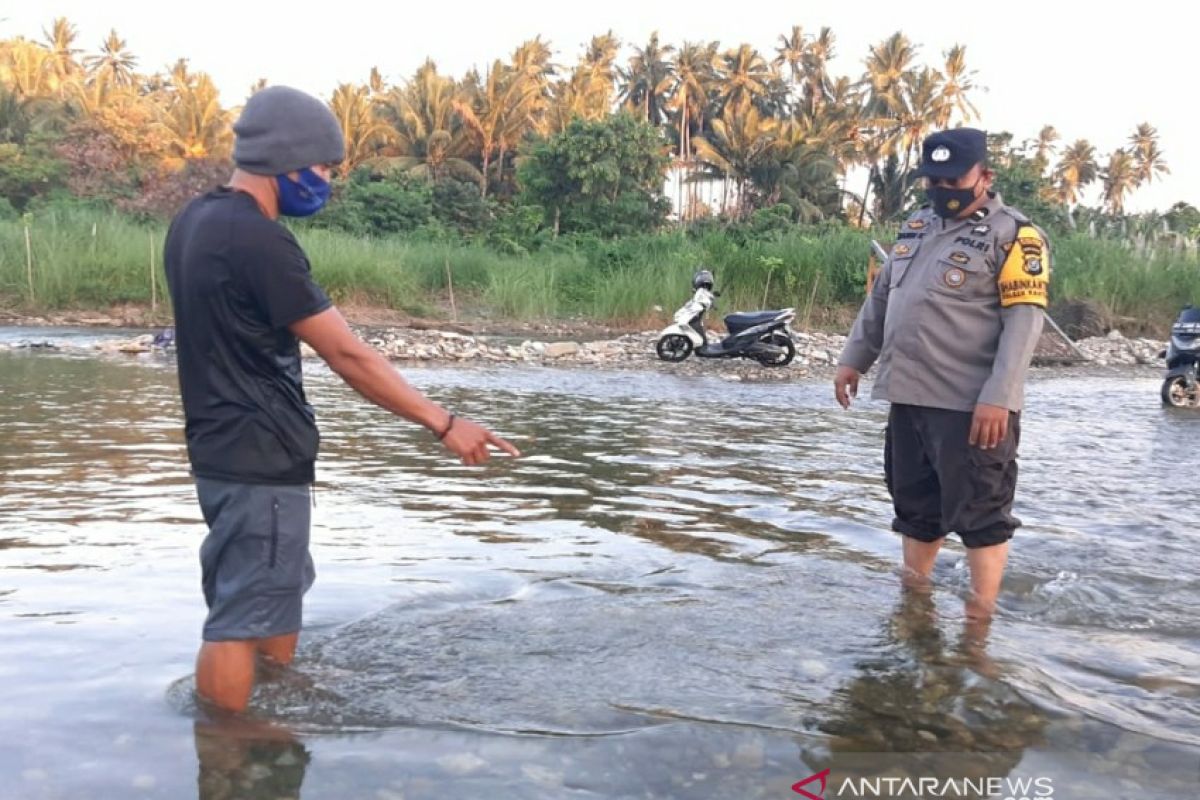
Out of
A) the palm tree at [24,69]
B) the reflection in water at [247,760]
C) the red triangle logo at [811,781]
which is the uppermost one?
the palm tree at [24,69]

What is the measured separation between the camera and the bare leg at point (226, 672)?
276 cm

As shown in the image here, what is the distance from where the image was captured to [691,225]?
42.3 metres

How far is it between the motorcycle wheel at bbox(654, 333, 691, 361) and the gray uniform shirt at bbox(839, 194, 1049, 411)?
1186 centimetres

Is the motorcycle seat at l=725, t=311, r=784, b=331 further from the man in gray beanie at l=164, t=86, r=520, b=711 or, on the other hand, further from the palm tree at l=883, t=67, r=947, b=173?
the palm tree at l=883, t=67, r=947, b=173

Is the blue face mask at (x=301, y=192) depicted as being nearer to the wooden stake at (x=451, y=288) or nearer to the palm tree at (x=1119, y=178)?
the wooden stake at (x=451, y=288)

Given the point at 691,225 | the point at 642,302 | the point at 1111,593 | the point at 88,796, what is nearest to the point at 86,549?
the point at 88,796

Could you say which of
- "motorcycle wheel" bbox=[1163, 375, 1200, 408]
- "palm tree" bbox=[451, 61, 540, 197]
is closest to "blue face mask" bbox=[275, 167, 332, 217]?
"motorcycle wheel" bbox=[1163, 375, 1200, 408]

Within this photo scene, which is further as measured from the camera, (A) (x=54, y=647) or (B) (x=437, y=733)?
(A) (x=54, y=647)

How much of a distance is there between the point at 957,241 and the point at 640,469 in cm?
348

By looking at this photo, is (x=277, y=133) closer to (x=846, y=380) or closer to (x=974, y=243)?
(x=974, y=243)

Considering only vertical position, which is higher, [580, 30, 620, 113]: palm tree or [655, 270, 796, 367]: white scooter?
[580, 30, 620, 113]: palm tree

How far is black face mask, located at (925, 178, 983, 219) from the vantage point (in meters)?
3.78

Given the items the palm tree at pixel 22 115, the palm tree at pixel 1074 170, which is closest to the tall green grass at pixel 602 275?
A: the palm tree at pixel 22 115

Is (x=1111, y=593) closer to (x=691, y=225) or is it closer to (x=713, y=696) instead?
(x=713, y=696)
